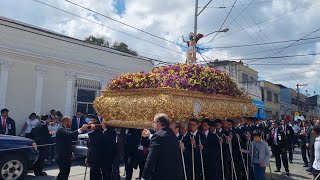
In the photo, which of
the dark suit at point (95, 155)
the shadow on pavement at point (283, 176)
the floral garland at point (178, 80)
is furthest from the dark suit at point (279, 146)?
the dark suit at point (95, 155)

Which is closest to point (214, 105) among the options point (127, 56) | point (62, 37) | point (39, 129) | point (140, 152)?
point (140, 152)

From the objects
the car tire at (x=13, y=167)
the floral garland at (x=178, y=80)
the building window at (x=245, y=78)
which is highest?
the building window at (x=245, y=78)

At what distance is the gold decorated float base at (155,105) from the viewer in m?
4.89

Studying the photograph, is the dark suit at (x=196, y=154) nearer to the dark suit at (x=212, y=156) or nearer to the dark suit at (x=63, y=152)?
the dark suit at (x=212, y=156)

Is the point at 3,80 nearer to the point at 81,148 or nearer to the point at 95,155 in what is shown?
the point at 81,148

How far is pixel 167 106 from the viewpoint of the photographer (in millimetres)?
4777

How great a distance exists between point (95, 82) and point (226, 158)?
9.10 meters

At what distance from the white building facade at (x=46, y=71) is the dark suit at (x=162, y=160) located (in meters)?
8.93

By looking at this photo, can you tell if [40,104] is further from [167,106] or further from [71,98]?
[167,106]

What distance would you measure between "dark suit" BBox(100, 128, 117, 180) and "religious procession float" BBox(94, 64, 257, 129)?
1.22 ft

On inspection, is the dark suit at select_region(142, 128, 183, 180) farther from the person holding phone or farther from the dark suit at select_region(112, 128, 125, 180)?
the person holding phone

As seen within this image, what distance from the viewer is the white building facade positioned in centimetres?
1127

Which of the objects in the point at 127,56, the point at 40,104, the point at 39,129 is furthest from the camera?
the point at 127,56

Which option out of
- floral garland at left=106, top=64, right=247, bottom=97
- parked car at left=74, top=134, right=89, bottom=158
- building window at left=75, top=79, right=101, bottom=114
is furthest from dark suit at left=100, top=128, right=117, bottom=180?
building window at left=75, top=79, right=101, bottom=114
